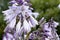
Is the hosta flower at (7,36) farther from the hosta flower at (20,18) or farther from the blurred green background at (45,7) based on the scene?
the blurred green background at (45,7)

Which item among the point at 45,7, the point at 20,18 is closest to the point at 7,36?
the point at 20,18

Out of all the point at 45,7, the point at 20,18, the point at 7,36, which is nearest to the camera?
the point at 20,18

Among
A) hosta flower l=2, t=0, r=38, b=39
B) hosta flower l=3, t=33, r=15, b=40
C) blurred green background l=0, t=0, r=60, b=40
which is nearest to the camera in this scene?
hosta flower l=2, t=0, r=38, b=39

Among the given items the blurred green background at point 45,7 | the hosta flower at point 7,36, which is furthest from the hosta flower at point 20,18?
the blurred green background at point 45,7

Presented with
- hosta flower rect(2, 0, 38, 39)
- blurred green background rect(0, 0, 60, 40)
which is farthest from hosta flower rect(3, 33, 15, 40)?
blurred green background rect(0, 0, 60, 40)

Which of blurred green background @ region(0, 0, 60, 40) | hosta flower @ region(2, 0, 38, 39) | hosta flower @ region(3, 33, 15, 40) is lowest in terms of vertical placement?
hosta flower @ region(3, 33, 15, 40)

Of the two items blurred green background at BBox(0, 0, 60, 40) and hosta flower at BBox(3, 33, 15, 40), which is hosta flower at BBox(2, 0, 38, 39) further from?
blurred green background at BBox(0, 0, 60, 40)

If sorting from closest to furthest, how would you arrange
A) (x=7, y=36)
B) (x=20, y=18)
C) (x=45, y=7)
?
(x=20, y=18) → (x=7, y=36) → (x=45, y=7)

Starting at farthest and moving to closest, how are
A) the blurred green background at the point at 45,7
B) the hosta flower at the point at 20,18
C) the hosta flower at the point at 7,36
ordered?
the blurred green background at the point at 45,7 → the hosta flower at the point at 7,36 → the hosta flower at the point at 20,18

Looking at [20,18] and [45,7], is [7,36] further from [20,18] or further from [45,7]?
[45,7]

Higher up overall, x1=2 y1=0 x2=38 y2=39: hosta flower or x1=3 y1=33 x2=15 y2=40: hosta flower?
x1=2 y1=0 x2=38 y2=39: hosta flower

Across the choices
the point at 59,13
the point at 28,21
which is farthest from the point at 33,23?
the point at 59,13
